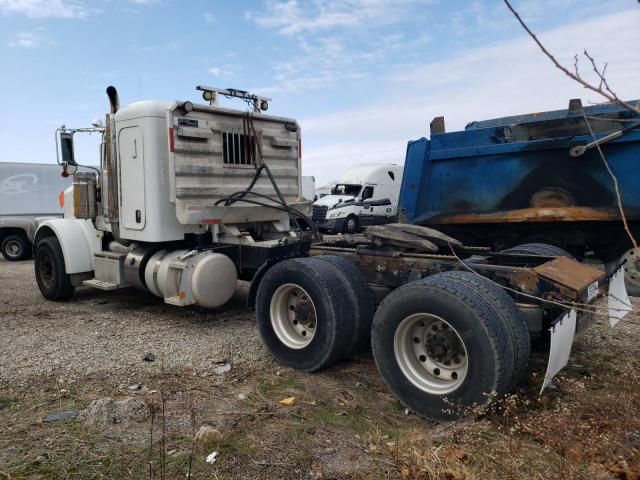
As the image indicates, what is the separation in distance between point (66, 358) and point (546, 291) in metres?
4.42

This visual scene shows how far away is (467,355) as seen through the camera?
339 cm

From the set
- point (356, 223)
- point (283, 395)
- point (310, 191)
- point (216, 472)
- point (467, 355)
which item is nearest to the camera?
point (216, 472)

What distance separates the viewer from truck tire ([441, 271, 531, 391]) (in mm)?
3379

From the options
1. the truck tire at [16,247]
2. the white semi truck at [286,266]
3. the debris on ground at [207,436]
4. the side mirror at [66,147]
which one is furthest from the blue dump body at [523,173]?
the truck tire at [16,247]

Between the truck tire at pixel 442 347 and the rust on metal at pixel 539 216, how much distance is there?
363 centimetres

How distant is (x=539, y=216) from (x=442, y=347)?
12.5ft

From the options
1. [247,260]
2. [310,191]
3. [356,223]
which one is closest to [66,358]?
[247,260]

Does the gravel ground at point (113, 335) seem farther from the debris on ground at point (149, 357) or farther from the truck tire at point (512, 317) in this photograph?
the truck tire at point (512, 317)

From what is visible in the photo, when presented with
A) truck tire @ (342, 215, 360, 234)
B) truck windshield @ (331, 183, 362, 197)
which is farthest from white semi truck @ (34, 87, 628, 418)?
truck windshield @ (331, 183, 362, 197)

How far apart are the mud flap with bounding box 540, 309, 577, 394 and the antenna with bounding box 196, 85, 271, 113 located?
16.0ft

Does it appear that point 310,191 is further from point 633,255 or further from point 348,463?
point 348,463

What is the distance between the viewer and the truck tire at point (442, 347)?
3314 millimetres

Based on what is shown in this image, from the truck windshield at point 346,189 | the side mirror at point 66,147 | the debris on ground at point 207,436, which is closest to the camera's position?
the debris on ground at point 207,436

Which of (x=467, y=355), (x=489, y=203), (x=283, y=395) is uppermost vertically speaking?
(x=489, y=203)
